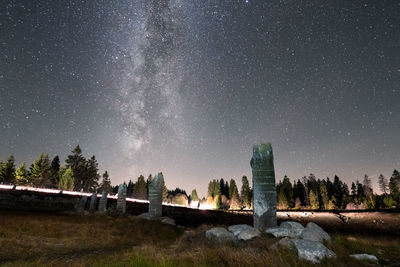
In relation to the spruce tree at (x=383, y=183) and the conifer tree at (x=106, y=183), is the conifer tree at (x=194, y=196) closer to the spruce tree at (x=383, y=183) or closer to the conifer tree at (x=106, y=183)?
the conifer tree at (x=106, y=183)

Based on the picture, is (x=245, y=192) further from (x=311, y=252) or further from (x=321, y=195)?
(x=311, y=252)

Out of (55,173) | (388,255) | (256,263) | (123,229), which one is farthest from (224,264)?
(55,173)

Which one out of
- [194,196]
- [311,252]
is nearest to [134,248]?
[311,252]

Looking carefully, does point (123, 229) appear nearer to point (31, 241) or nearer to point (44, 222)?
point (44, 222)

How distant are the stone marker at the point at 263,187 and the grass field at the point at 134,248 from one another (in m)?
3.30

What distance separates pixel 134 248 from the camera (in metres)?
10.5

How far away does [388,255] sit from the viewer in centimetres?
785

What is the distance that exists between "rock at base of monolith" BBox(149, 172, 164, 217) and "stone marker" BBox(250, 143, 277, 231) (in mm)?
15083

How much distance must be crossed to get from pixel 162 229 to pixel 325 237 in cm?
1271

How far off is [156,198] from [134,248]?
1597cm

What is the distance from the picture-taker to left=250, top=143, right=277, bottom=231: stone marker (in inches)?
516

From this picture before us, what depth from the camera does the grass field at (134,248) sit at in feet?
20.3

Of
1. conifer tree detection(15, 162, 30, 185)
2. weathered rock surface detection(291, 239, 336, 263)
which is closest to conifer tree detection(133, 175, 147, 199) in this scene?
conifer tree detection(15, 162, 30, 185)

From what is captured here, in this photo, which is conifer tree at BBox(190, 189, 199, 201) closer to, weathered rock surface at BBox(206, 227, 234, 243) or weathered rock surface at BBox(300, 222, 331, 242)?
weathered rock surface at BBox(206, 227, 234, 243)
